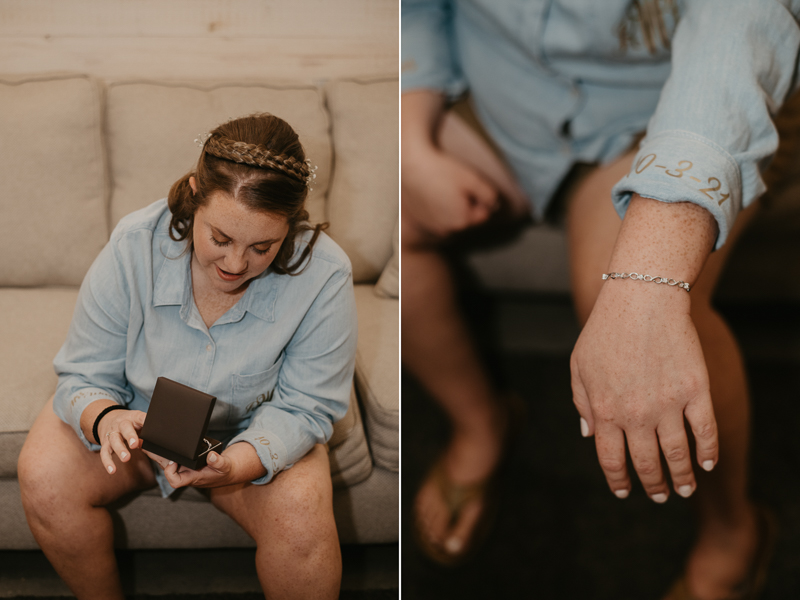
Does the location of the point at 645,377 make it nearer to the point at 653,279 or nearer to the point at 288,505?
the point at 653,279

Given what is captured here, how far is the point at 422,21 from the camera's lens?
58cm

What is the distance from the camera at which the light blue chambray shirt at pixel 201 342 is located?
527mm

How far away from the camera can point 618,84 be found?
541 mm

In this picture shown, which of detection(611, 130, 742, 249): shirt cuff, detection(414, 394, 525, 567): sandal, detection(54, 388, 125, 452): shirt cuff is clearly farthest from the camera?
detection(414, 394, 525, 567): sandal

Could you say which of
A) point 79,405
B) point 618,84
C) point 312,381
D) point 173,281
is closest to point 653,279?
point 618,84

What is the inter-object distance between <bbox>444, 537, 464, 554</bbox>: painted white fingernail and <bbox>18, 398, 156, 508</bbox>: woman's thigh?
38 cm

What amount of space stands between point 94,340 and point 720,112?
0.62 metres

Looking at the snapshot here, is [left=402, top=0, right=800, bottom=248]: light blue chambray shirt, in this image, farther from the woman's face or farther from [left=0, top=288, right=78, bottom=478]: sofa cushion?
[left=0, top=288, right=78, bottom=478]: sofa cushion

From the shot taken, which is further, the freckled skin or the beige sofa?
the beige sofa

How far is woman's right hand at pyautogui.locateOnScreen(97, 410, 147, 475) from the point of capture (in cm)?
51

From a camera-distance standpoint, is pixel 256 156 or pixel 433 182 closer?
pixel 256 156

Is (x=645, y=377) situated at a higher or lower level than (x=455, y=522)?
higher

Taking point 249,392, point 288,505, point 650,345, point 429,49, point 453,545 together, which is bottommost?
point 453,545

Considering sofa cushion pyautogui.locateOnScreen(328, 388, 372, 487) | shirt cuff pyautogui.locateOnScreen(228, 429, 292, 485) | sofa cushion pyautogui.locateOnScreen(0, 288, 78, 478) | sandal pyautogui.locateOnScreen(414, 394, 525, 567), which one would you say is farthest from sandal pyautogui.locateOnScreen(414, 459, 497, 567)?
sofa cushion pyautogui.locateOnScreen(0, 288, 78, 478)
